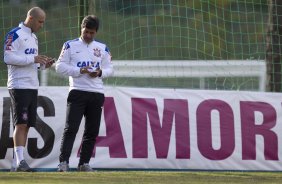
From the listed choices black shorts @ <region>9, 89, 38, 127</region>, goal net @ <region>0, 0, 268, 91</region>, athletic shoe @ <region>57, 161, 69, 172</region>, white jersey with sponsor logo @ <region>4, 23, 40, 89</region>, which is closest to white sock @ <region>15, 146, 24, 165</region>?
black shorts @ <region>9, 89, 38, 127</region>

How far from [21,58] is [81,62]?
30.4 inches

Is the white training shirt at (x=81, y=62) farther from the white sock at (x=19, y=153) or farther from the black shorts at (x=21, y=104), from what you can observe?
the white sock at (x=19, y=153)

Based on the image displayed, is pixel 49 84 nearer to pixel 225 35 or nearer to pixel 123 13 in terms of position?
pixel 123 13

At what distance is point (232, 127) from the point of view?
12.8m

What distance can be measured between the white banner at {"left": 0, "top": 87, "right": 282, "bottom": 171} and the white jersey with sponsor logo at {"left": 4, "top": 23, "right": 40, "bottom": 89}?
41.0 inches

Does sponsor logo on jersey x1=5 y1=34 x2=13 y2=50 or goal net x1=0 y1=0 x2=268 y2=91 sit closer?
sponsor logo on jersey x1=5 y1=34 x2=13 y2=50

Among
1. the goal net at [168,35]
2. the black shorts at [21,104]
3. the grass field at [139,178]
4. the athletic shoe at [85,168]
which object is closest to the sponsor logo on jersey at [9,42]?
the black shorts at [21,104]

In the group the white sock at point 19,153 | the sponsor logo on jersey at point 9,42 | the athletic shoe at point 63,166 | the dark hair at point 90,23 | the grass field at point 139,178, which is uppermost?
the dark hair at point 90,23

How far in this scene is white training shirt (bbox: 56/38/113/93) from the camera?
11.4m

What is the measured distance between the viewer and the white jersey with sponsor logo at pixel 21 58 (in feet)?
36.4

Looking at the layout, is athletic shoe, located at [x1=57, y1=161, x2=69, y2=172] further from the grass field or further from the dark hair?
the dark hair

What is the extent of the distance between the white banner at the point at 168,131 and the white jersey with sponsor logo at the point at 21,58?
1043mm

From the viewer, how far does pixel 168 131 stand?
12656mm

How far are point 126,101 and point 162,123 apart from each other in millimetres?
563
